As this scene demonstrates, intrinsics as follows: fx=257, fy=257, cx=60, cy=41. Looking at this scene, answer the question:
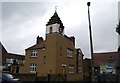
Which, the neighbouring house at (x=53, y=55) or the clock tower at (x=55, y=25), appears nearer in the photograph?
the neighbouring house at (x=53, y=55)

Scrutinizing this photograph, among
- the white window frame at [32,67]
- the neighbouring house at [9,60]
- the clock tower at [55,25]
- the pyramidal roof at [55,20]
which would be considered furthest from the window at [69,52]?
the neighbouring house at [9,60]

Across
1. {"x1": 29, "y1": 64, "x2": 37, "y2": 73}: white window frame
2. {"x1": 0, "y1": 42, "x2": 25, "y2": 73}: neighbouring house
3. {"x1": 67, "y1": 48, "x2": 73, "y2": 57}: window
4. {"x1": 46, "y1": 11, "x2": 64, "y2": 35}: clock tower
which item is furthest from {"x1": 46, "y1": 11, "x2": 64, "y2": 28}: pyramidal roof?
{"x1": 0, "y1": 42, "x2": 25, "y2": 73}: neighbouring house

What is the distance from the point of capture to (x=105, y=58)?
66.4 m

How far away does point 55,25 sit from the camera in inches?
2143

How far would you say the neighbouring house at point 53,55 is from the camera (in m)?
48.6

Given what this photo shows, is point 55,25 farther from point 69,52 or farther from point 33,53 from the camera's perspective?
point 33,53

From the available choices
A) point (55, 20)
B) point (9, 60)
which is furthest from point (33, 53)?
point (9, 60)

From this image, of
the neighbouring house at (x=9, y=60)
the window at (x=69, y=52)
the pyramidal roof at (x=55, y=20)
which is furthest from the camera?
the neighbouring house at (x=9, y=60)

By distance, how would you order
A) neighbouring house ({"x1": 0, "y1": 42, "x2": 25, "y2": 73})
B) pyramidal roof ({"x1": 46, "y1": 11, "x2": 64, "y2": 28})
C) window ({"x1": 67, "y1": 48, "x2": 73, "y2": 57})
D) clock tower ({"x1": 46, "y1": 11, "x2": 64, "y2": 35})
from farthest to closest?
neighbouring house ({"x1": 0, "y1": 42, "x2": 25, "y2": 73}) < pyramidal roof ({"x1": 46, "y1": 11, "x2": 64, "y2": 28}) < clock tower ({"x1": 46, "y1": 11, "x2": 64, "y2": 35}) < window ({"x1": 67, "y1": 48, "x2": 73, "y2": 57})

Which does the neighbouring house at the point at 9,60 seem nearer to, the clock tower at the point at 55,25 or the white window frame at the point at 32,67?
the white window frame at the point at 32,67

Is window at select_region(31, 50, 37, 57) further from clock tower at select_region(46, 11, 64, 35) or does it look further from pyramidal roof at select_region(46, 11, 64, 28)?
pyramidal roof at select_region(46, 11, 64, 28)

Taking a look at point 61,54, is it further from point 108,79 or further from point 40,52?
point 108,79

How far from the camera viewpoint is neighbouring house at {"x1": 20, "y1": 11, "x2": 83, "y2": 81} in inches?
1912

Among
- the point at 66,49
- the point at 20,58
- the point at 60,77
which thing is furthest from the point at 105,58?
the point at 60,77
